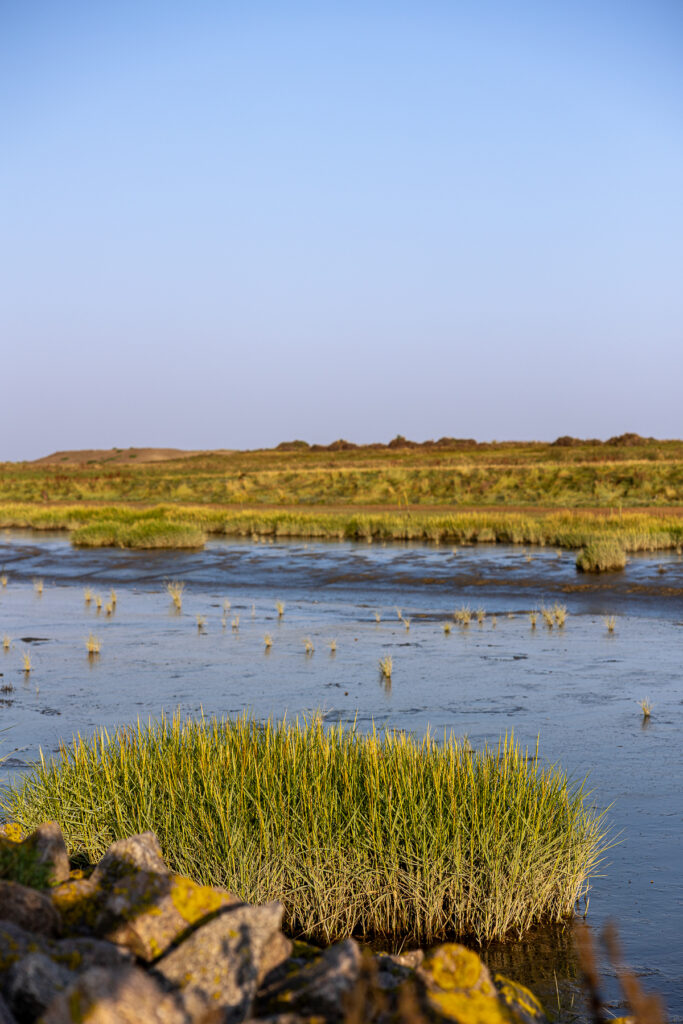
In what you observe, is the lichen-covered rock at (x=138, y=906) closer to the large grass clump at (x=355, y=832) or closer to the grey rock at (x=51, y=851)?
the grey rock at (x=51, y=851)

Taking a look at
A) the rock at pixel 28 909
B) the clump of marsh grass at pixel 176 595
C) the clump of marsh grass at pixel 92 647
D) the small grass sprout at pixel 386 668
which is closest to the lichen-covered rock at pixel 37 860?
the rock at pixel 28 909

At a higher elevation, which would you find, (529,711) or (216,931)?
Result: (216,931)

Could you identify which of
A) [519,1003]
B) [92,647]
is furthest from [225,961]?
[92,647]

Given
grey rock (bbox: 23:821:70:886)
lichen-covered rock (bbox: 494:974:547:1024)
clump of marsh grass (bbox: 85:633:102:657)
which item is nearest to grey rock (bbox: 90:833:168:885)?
grey rock (bbox: 23:821:70:886)

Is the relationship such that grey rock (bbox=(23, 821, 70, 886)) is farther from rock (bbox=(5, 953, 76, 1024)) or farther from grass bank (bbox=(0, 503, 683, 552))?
grass bank (bbox=(0, 503, 683, 552))

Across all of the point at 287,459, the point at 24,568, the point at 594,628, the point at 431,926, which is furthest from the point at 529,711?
the point at 287,459

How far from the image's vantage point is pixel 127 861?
4.15 metres

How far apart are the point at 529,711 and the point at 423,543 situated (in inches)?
942

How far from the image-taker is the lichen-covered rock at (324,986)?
3131 millimetres

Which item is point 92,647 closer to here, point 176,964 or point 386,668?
point 386,668

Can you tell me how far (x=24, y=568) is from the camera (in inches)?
1209

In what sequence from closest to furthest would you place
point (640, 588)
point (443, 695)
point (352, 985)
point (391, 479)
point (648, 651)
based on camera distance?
point (352, 985) < point (443, 695) < point (648, 651) < point (640, 588) < point (391, 479)

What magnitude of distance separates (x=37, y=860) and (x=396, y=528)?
3387cm

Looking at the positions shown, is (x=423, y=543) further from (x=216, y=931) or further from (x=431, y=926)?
(x=216, y=931)
